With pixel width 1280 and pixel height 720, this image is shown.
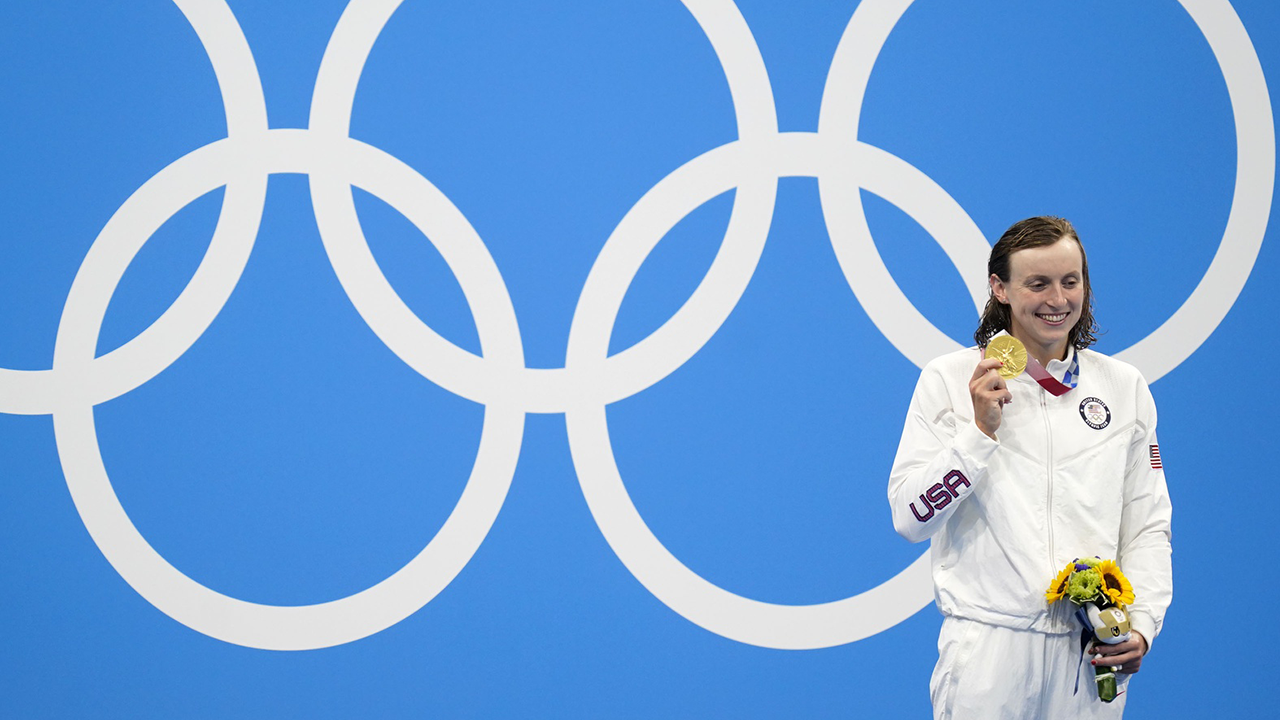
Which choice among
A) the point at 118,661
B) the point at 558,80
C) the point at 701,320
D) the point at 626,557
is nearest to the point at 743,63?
the point at 558,80

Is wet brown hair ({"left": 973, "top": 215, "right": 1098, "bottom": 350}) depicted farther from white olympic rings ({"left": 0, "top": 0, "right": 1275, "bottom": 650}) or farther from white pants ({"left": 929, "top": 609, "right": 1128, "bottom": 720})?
white olympic rings ({"left": 0, "top": 0, "right": 1275, "bottom": 650})

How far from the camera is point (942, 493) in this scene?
199cm

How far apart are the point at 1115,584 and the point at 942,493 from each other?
0.37 metres

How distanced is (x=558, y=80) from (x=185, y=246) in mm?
1428

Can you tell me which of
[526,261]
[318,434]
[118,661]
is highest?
[526,261]

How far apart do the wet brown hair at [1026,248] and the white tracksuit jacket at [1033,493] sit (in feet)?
0.28

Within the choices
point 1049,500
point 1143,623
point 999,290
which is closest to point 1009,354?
point 999,290

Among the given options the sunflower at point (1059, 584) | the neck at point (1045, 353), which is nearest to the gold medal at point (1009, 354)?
the neck at point (1045, 353)

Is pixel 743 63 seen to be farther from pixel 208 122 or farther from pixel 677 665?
pixel 677 665

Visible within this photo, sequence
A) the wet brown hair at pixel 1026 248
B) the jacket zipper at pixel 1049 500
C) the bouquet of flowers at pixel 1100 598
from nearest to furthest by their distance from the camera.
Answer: the bouquet of flowers at pixel 1100 598, the jacket zipper at pixel 1049 500, the wet brown hair at pixel 1026 248

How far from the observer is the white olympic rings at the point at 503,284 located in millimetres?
3514

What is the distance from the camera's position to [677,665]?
352 centimetres

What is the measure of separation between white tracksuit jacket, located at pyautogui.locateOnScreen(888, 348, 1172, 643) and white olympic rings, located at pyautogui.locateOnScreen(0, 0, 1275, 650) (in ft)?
4.60

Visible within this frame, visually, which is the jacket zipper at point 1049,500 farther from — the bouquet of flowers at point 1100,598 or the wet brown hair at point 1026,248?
the wet brown hair at point 1026,248
